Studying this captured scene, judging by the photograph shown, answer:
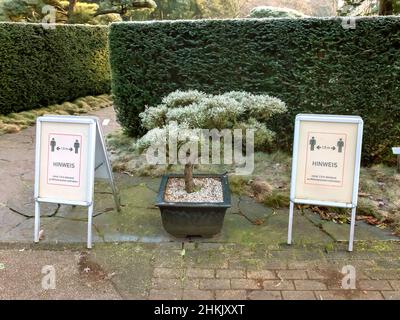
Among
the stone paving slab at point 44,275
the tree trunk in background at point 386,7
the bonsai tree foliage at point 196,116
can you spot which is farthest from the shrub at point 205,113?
the tree trunk in background at point 386,7

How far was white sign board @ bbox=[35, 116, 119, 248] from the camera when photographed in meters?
3.10

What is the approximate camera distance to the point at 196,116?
10.7 feet

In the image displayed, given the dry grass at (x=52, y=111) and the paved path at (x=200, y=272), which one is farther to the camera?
the dry grass at (x=52, y=111)

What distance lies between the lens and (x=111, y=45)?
5.55 meters

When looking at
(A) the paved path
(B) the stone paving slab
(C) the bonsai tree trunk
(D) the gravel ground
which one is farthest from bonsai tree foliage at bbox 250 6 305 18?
(B) the stone paving slab

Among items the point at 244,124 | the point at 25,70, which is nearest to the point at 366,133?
the point at 244,124

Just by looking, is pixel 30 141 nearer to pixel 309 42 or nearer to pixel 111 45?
pixel 111 45

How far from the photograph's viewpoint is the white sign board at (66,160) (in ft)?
10.2

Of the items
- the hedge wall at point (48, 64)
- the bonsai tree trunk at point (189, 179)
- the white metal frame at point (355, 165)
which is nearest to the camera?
the white metal frame at point (355, 165)

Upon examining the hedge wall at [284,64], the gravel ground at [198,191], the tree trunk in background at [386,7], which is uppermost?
the tree trunk in background at [386,7]

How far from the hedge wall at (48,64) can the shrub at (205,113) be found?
4.99 m

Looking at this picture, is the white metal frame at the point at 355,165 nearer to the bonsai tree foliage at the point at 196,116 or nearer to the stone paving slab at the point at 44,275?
the bonsai tree foliage at the point at 196,116

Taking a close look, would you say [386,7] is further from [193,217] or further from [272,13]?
[193,217]

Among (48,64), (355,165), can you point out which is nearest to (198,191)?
(355,165)
